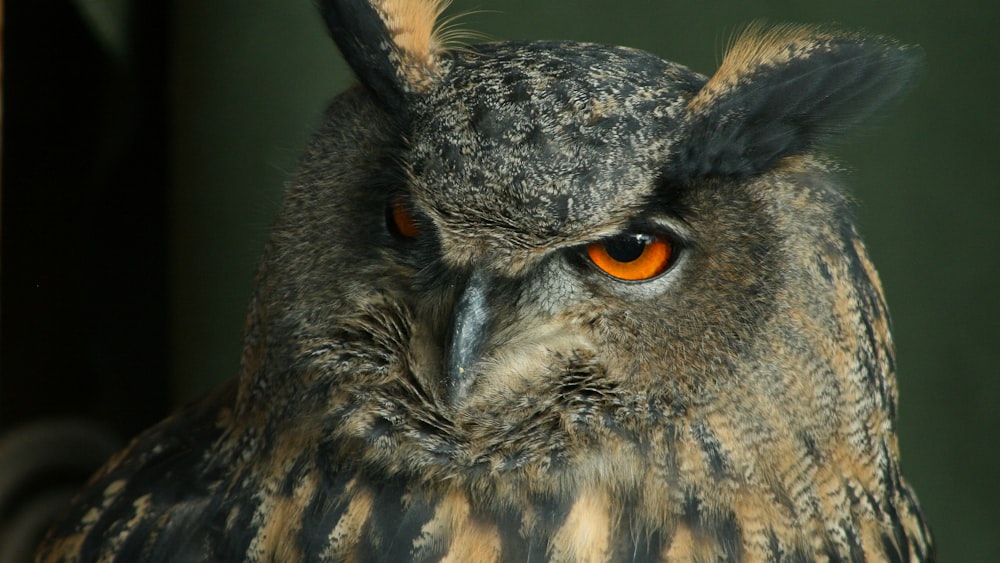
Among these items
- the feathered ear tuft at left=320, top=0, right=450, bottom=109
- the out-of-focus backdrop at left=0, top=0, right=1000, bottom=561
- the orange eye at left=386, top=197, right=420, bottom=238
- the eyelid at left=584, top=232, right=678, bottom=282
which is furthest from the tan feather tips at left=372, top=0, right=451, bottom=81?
the out-of-focus backdrop at left=0, top=0, right=1000, bottom=561

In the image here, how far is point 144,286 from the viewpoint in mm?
2234

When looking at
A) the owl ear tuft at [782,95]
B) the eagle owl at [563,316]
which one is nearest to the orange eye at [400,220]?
the eagle owl at [563,316]

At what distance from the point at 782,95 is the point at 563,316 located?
0.30 m

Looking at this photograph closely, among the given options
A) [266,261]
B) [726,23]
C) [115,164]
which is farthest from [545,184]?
[115,164]

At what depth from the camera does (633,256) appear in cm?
97

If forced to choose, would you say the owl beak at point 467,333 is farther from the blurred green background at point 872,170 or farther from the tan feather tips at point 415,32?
the blurred green background at point 872,170

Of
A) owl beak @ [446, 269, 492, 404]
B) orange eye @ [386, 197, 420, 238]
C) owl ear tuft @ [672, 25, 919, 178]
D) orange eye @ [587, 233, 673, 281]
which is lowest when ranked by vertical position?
owl beak @ [446, 269, 492, 404]

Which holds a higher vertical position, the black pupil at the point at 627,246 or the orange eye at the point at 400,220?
the orange eye at the point at 400,220

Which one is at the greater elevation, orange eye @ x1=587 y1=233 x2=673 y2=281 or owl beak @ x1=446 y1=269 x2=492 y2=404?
orange eye @ x1=587 y1=233 x2=673 y2=281

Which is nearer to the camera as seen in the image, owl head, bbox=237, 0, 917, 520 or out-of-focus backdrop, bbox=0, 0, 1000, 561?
owl head, bbox=237, 0, 917, 520

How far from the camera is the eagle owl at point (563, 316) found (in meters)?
0.95

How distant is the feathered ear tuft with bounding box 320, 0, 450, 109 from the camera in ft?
3.38

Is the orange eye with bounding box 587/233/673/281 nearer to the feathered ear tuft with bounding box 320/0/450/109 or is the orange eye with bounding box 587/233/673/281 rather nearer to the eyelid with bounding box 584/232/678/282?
the eyelid with bounding box 584/232/678/282

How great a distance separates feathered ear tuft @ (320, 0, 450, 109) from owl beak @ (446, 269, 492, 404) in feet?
0.69
